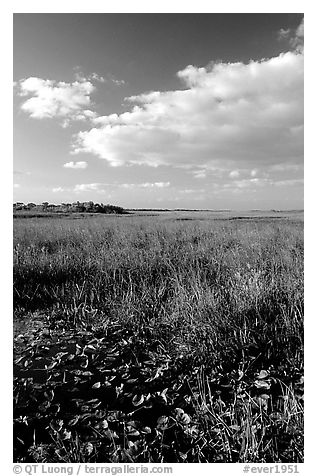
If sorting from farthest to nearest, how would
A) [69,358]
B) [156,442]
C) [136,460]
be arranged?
[69,358] → [156,442] → [136,460]

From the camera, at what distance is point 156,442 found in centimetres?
189

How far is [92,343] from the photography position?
10.5 ft

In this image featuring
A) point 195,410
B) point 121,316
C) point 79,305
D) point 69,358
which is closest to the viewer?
point 195,410

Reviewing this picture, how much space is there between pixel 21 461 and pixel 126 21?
3023 millimetres

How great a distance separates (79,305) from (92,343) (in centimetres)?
71

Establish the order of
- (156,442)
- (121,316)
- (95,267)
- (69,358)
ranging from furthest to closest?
(95,267)
(121,316)
(69,358)
(156,442)

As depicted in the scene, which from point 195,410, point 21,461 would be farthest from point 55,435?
point 195,410
